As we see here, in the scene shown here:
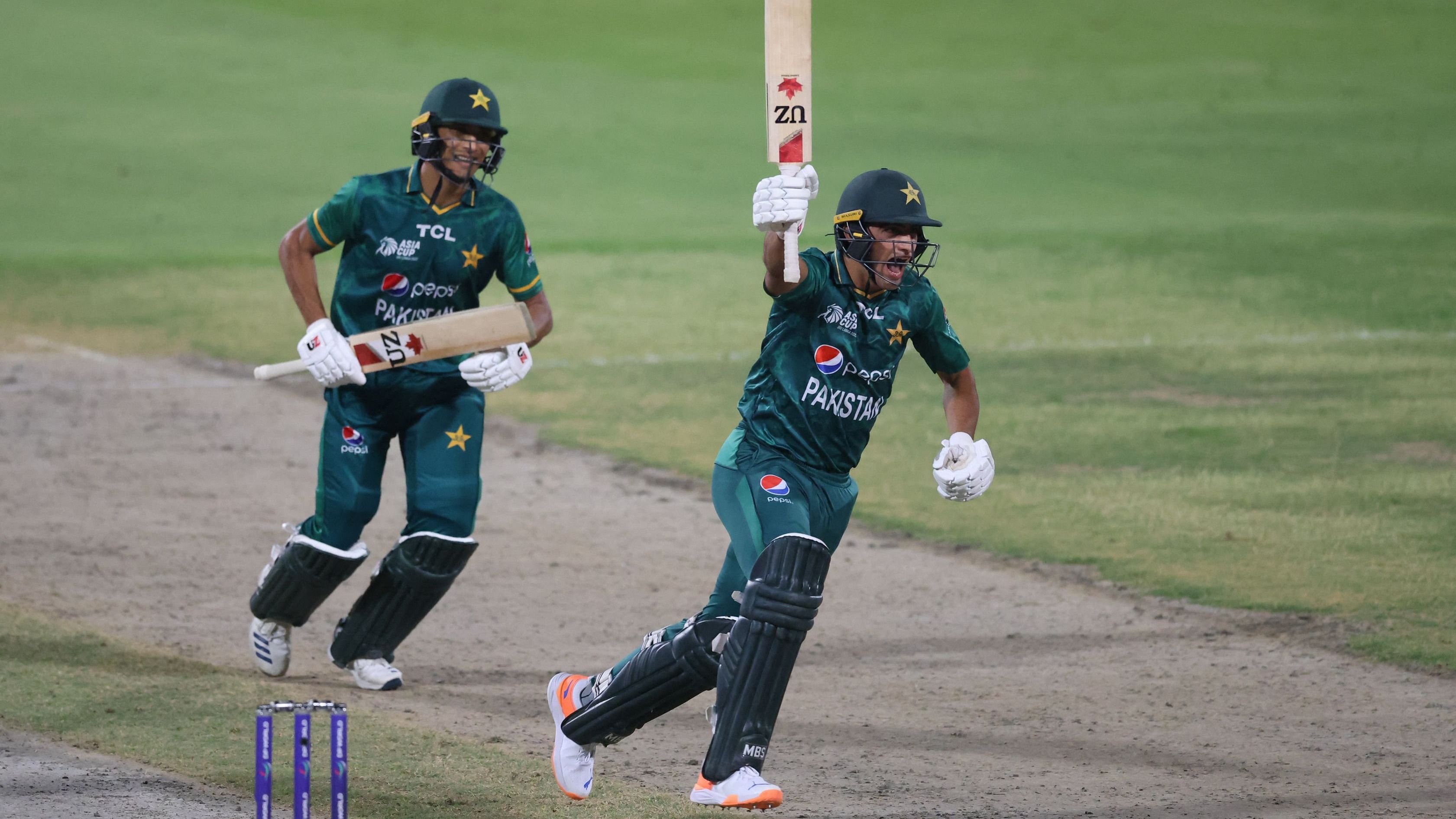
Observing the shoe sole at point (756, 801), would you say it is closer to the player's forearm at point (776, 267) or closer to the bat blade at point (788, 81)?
the player's forearm at point (776, 267)

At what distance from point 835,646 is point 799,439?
7.77ft

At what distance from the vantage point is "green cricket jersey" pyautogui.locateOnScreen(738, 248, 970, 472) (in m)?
5.56

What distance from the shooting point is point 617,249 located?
2142cm

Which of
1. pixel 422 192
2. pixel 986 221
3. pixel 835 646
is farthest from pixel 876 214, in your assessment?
pixel 986 221

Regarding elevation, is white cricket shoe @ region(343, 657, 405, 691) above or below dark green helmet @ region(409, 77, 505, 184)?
below

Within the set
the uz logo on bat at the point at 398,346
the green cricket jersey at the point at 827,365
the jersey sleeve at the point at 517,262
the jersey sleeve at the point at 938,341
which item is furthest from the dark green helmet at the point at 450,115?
the jersey sleeve at the point at 938,341

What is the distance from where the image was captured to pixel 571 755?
18.2 feet

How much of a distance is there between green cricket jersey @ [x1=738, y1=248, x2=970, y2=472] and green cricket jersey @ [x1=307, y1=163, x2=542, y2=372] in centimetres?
150

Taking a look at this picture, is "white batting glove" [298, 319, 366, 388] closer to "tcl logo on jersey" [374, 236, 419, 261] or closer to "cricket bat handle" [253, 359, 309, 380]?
"cricket bat handle" [253, 359, 309, 380]

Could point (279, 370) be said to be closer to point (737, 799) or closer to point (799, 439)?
point (799, 439)

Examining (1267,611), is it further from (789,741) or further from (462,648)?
(462,648)

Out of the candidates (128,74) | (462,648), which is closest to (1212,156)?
(128,74)

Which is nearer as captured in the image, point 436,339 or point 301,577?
point 436,339

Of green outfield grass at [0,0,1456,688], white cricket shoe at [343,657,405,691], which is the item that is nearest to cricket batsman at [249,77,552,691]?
white cricket shoe at [343,657,405,691]
